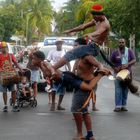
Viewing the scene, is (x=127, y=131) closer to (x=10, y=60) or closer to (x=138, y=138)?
(x=138, y=138)

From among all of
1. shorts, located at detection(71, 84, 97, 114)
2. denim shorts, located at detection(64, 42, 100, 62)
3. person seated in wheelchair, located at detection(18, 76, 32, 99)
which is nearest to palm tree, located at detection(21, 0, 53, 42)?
person seated in wheelchair, located at detection(18, 76, 32, 99)

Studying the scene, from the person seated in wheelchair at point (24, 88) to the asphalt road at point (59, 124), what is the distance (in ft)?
1.09

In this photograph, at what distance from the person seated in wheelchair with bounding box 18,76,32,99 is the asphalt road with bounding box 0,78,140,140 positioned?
1.09 feet

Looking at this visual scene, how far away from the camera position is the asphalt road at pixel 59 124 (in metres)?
9.47

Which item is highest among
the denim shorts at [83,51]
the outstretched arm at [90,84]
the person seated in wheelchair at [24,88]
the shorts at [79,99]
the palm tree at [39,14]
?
the palm tree at [39,14]

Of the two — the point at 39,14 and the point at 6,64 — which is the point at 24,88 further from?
the point at 39,14

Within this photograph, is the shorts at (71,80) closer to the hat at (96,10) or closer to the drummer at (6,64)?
the hat at (96,10)

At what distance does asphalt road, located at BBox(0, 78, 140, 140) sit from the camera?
9469 mm

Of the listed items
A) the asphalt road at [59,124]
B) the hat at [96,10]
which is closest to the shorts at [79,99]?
the asphalt road at [59,124]

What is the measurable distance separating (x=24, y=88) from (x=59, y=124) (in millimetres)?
3289

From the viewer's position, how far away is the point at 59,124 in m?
10.8

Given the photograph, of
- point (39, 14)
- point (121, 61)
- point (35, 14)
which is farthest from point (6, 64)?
point (35, 14)

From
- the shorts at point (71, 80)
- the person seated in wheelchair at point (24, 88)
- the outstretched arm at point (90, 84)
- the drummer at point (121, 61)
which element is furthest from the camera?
the person seated in wheelchair at point (24, 88)

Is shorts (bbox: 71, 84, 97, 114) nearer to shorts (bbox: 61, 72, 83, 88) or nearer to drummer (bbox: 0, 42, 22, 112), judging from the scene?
shorts (bbox: 61, 72, 83, 88)
